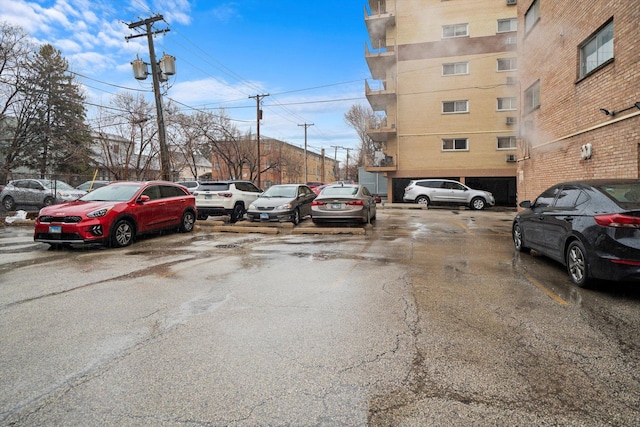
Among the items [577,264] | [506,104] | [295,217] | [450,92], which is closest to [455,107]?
[450,92]

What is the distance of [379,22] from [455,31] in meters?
4.90

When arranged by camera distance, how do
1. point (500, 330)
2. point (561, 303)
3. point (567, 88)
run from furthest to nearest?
point (567, 88) → point (561, 303) → point (500, 330)

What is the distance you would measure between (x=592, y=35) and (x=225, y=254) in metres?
9.68

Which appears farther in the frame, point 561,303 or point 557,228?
point 557,228

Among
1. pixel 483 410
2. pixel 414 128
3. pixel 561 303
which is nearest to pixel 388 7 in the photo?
pixel 414 128

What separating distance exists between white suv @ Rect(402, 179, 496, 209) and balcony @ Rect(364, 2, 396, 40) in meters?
12.1

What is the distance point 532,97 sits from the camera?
13.3m

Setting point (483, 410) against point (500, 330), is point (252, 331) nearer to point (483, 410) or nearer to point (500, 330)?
point (483, 410)

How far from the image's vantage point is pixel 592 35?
8.95 meters

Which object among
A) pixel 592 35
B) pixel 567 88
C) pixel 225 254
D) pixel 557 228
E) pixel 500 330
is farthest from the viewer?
pixel 567 88

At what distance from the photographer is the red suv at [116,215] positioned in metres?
7.50

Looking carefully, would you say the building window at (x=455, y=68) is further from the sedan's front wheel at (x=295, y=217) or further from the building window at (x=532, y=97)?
the sedan's front wheel at (x=295, y=217)

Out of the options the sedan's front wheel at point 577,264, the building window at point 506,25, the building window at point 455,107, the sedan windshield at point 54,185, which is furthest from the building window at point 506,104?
the sedan windshield at point 54,185

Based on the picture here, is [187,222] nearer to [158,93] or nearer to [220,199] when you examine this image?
[220,199]
